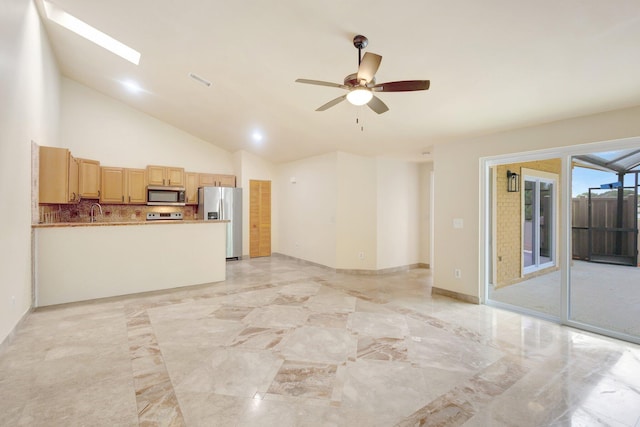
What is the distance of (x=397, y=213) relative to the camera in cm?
633

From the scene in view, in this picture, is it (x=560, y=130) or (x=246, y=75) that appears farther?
(x=246, y=75)

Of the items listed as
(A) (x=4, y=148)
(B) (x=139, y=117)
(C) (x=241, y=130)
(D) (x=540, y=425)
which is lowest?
(D) (x=540, y=425)

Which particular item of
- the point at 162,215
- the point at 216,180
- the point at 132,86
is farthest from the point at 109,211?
the point at 132,86

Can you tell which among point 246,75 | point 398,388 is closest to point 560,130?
point 398,388

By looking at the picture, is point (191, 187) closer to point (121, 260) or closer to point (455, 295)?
point (121, 260)

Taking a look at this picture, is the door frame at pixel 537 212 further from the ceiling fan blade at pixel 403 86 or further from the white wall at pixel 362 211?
the ceiling fan blade at pixel 403 86

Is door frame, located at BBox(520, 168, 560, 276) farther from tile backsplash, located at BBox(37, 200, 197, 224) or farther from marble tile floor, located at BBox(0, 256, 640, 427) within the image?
tile backsplash, located at BBox(37, 200, 197, 224)

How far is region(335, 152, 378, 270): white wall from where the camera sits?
19.7 feet

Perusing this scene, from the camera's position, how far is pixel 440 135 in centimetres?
432

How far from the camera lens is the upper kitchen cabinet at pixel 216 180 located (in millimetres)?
7340

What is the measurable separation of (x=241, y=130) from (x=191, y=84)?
5.11 feet

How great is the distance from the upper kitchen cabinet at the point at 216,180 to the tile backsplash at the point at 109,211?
683 mm

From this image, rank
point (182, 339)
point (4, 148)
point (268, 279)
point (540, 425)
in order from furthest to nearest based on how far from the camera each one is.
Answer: point (268, 279) → point (182, 339) → point (4, 148) → point (540, 425)

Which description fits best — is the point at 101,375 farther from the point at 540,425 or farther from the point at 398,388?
the point at 540,425
